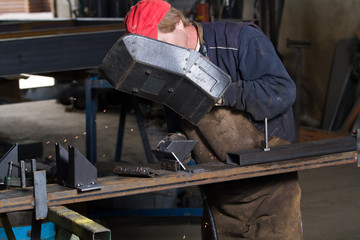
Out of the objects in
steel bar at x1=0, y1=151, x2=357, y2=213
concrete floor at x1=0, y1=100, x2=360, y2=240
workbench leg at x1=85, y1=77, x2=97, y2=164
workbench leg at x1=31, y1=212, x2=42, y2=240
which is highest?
steel bar at x1=0, y1=151, x2=357, y2=213

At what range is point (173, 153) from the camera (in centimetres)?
199

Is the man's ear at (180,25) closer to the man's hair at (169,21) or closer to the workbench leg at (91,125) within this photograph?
the man's hair at (169,21)

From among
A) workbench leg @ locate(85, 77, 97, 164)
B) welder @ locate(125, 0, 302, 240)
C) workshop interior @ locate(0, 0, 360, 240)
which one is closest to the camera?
workshop interior @ locate(0, 0, 360, 240)

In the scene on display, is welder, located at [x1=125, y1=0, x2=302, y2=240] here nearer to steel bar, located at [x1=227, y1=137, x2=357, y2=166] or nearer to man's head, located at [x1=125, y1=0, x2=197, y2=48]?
man's head, located at [x1=125, y1=0, x2=197, y2=48]

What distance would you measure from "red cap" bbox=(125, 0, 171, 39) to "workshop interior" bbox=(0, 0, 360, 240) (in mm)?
165

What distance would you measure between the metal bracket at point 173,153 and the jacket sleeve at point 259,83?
22 centimetres

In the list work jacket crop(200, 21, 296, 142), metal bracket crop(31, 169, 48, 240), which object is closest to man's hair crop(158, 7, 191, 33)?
work jacket crop(200, 21, 296, 142)

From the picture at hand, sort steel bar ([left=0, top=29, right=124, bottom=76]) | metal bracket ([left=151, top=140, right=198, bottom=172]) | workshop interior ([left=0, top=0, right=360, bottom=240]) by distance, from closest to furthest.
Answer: workshop interior ([left=0, top=0, right=360, bottom=240]), metal bracket ([left=151, top=140, right=198, bottom=172]), steel bar ([left=0, top=29, right=124, bottom=76])

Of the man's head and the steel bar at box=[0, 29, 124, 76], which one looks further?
the steel bar at box=[0, 29, 124, 76]

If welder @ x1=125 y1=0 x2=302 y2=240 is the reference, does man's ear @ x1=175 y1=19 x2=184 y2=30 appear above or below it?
above

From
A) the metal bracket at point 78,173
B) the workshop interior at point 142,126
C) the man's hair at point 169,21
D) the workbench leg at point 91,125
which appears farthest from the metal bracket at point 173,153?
the workbench leg at point 91,125

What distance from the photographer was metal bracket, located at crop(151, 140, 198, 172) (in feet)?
6.48

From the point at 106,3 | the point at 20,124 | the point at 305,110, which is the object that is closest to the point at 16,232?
the point at 305,110

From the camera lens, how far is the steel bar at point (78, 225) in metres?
1.49
